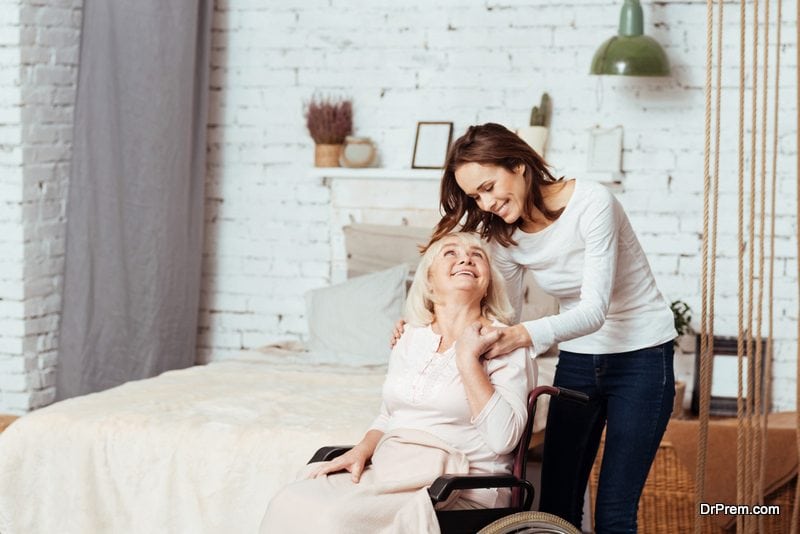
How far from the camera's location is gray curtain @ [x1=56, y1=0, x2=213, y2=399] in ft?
14.3

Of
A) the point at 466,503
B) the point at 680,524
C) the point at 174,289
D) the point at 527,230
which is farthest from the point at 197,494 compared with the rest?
the point at 174,289

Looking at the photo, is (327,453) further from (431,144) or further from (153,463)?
(431,144)

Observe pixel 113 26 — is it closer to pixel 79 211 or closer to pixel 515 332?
pixel 79 211

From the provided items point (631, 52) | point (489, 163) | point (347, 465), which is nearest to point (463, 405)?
point (347, 465)

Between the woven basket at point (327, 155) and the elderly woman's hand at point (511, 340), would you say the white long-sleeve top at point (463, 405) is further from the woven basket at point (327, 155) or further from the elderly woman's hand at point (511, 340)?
the woven basket at point (327, 155)

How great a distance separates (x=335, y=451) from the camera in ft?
8.68

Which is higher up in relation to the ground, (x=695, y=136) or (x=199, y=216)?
(x=695, y=136)

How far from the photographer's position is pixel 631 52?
13.8ft

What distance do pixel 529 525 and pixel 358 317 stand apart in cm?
200

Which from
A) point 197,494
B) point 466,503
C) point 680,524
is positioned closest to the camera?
point 466,503

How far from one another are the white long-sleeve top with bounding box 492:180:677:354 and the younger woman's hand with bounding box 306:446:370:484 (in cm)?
47

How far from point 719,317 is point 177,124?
2382 millimetres

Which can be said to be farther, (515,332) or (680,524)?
(680,524)

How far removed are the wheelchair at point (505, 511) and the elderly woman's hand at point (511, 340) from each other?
10cm
